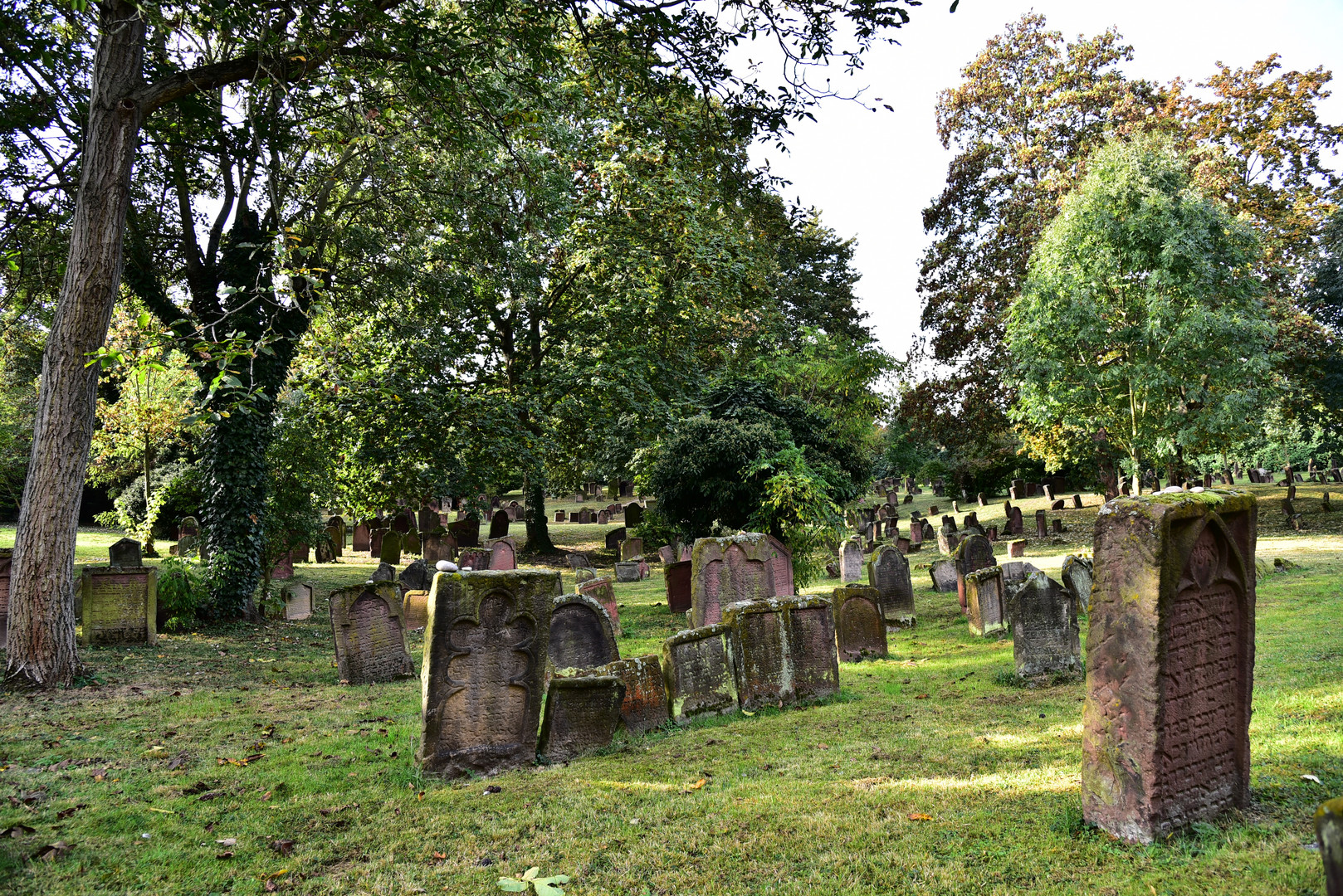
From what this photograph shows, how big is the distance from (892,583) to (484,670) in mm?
8155

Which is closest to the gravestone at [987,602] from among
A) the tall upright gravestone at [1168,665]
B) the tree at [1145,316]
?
the tall upright gravestone at [1168,665]

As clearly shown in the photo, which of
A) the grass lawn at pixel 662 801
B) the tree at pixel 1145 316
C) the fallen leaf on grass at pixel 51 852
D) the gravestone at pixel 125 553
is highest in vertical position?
the tree at pixel 1145 316

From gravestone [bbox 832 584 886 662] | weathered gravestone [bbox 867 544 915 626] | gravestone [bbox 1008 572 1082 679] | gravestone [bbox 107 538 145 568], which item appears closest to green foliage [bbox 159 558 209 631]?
gravestone [bbox 107 538 145 568]

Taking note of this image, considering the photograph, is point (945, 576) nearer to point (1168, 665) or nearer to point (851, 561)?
point (851, 561)

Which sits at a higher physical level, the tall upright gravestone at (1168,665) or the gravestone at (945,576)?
the tall upright gravestone at (1168,665)

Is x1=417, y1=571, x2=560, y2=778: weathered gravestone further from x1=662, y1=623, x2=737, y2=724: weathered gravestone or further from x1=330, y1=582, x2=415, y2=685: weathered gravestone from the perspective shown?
x1=330, y1=582, x2=415, y2=685: weathered gravestone

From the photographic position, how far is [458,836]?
4.43 meters

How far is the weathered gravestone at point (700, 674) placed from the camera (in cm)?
705

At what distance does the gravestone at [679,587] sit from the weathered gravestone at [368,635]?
5.66 m

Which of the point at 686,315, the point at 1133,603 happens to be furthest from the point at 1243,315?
the point at 1133,603

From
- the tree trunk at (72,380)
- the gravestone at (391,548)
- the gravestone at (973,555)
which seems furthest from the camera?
the gravestone at (391,548)

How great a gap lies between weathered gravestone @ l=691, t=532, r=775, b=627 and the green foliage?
26.1 ft

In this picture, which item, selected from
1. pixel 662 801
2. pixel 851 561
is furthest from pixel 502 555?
pixel 662 801

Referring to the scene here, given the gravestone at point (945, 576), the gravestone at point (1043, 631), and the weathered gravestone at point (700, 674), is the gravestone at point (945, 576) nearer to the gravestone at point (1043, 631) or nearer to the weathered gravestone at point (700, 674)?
the gravestone at point (1043, 631)
